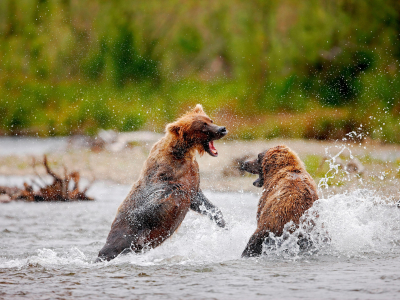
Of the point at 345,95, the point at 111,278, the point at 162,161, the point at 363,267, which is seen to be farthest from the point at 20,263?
the point at 345,95

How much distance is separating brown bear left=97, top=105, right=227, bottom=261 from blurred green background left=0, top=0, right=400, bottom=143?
418 inches

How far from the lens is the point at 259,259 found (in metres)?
5.20

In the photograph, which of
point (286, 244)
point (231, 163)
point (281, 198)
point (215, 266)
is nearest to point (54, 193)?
point (231, 163)

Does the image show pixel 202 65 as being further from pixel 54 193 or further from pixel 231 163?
pixel 54 193

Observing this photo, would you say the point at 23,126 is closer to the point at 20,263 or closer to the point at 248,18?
the point at 248,18

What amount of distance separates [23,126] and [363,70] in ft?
37.9

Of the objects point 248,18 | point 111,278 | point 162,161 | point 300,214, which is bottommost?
point 111,278

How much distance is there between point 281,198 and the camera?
5312 millimetres

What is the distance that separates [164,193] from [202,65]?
1631cm

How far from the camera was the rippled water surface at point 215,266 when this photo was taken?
4.24 meters

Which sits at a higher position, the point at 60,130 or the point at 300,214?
the point at 60,130

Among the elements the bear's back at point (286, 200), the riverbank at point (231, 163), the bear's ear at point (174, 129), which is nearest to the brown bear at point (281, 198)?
the bear's back at point (286, 200)

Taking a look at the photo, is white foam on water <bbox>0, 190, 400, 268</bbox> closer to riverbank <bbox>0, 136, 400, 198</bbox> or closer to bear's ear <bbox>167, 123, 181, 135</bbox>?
bear's ear <bbox>167, 123, 181, 135</bbox>

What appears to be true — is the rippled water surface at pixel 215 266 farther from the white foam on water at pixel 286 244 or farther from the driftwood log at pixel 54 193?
the driftwood log at pixel 54 193
